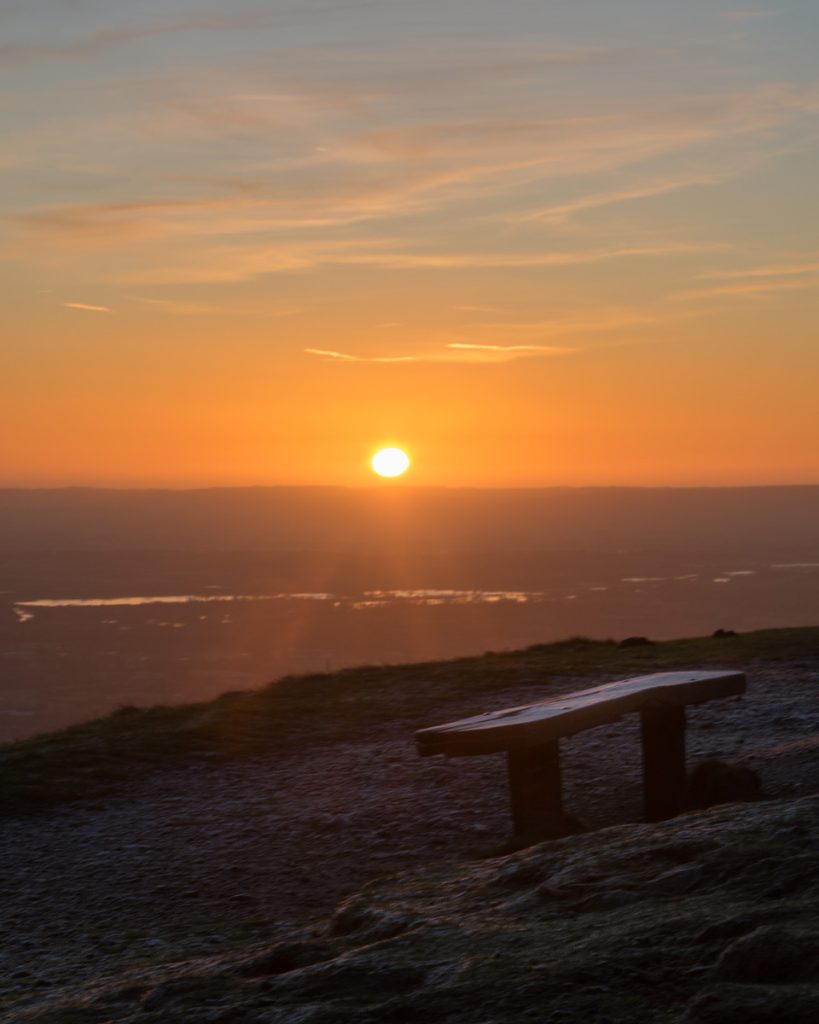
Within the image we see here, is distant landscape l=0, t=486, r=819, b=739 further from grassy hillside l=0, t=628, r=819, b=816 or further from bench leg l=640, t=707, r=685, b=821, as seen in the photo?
bench leg l=640, t=707, r=685, b=821

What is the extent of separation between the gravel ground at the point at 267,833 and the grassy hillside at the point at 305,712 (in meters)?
0.44

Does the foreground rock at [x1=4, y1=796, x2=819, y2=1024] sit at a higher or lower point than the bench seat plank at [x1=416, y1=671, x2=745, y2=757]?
lower

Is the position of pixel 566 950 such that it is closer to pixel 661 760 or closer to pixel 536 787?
pixel 536 787

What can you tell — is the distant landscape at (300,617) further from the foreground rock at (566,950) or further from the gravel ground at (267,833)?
the foreground rock at (566,950)

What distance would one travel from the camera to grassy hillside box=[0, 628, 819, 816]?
1005 cm

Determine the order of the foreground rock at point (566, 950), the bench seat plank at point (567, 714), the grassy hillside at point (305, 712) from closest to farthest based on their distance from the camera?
the foreground rock at point (566, 950), the bench seat plank at point (567, 714), the grassy hillside at point (305, 712)

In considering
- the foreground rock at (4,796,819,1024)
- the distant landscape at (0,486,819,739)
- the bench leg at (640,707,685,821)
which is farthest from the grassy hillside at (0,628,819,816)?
the distant landscape at (0,486,819,739)

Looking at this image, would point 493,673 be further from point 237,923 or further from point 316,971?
point 316,971

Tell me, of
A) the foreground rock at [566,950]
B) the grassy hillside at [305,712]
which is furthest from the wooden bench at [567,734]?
the grassy hillside at [305,712]

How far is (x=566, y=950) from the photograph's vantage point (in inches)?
158

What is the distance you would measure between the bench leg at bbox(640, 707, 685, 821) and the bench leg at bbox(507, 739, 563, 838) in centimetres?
78

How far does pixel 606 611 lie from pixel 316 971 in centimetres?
14552

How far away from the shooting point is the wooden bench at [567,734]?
7059mm

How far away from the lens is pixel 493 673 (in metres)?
13.0
